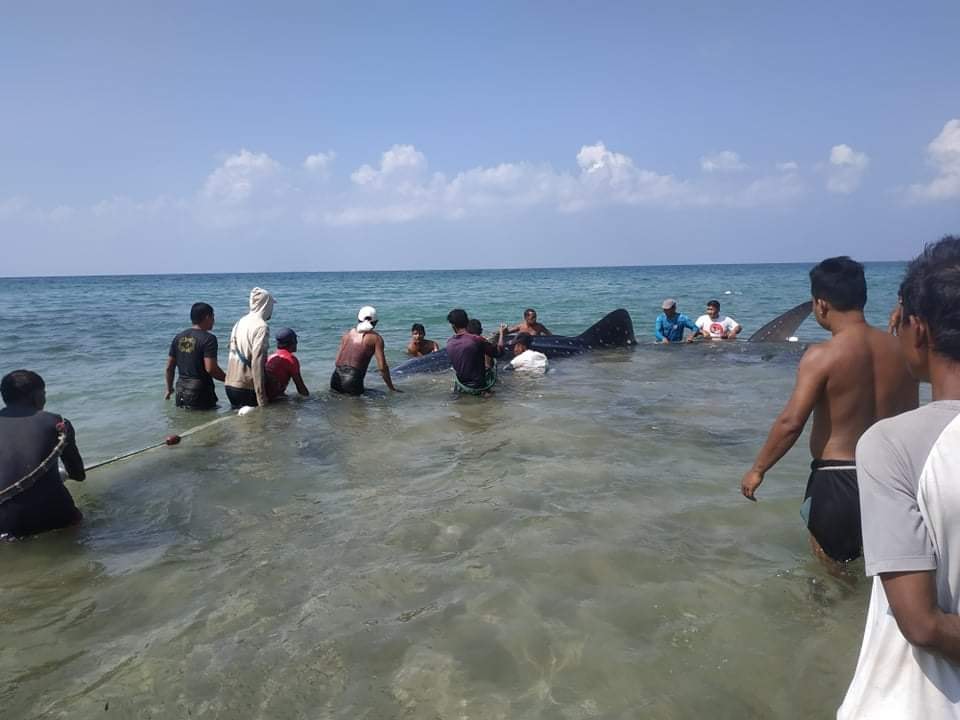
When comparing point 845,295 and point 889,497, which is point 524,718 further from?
point 845,295

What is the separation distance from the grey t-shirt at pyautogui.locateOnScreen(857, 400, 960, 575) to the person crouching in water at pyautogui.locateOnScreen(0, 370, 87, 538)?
4.95 m

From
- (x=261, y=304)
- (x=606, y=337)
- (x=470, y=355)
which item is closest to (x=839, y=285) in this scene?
(x=470, y=355)

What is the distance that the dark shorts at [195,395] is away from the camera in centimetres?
873

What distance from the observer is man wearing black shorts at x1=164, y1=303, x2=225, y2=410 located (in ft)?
27.0

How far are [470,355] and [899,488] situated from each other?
814cm

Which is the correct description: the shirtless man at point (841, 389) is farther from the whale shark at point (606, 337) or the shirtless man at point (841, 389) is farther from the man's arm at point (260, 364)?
the whale shark at point (606, 337)

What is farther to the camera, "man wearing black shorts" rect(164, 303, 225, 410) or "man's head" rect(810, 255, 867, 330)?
"man wearing black shorts" rect(164, 303, 225, 410)

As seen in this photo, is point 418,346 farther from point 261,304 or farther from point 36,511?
point 36,511

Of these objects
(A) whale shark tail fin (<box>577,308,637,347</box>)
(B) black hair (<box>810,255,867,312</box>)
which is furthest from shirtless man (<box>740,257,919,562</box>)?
(A) whale shark tail fin (<box>577,308,637,347</box>)

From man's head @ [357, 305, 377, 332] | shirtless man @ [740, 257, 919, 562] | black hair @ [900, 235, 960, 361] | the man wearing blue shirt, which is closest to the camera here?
black hair @ [900, 235, 960, 361]

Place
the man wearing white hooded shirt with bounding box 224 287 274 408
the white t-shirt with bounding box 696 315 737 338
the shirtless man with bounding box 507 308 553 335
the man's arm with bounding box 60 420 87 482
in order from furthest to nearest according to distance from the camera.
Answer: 1. the white t-shirt with bounding box 696 315 737 338
2. the shirtless man with bounding box 507 308 553 335
3. the man wearing white hooded shirt with bounding box 224 287 274 408
4. the man's arm with bounding box 60 420 87 482

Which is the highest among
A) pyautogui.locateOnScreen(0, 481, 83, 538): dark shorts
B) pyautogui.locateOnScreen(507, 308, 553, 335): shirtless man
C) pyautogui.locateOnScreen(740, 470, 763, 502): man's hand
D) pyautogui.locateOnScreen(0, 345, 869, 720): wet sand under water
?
pyautogui.locateOnScreen(507, 308, 553, 335): shirtless man

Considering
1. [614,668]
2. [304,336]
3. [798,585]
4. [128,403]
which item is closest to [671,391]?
[798,585]

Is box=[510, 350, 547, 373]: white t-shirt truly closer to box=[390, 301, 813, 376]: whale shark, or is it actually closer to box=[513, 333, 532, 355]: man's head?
Answer: box=[513, 333, 532, 355]: man's head
